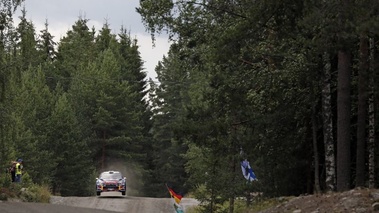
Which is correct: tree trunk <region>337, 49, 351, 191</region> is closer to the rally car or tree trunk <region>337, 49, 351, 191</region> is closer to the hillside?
the hillside

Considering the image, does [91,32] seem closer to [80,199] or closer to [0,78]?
[80,199]

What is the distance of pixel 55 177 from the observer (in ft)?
204

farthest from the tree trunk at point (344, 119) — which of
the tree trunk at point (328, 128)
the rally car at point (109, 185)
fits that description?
the rally car at point (109, 185)

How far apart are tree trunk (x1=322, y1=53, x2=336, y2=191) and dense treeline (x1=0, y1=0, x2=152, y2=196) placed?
2471 centimetres

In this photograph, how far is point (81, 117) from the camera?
70.2m

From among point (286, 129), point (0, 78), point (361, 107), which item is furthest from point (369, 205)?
point (0, 78)

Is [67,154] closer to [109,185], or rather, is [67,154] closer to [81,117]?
[81,117]

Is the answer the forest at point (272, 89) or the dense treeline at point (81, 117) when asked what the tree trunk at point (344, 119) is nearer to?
the forest at point (272, 89)

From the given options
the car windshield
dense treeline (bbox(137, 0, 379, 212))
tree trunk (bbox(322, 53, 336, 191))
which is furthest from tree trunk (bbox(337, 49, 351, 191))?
the car windshield

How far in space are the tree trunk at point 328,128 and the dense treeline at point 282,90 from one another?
30 millimetres

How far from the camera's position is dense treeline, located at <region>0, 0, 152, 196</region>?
2229 inches

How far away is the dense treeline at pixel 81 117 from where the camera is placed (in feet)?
186

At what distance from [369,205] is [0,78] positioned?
16002mm

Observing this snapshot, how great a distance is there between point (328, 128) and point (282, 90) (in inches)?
85.0
